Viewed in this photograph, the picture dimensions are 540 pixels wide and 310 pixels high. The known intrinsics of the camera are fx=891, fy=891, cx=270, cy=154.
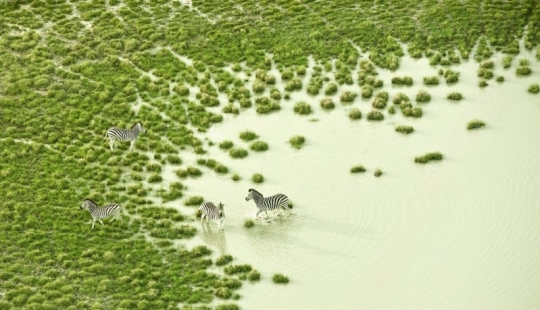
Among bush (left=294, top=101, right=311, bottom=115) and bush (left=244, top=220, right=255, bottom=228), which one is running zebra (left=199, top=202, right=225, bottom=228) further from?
bush (left=294, top=101, right=311, bottom=115)

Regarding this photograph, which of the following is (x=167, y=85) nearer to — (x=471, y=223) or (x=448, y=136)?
(x=448, y=136)

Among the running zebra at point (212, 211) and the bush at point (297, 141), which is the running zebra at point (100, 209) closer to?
the running zebra at point (212, 211)

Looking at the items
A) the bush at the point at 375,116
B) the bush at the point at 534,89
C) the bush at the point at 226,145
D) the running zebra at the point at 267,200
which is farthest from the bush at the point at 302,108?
the bush at the point at 534,89

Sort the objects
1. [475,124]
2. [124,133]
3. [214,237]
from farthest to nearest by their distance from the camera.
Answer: [475,124]
[124,133]
[214,237]

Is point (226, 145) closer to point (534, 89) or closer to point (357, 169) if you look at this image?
point (357, 169)

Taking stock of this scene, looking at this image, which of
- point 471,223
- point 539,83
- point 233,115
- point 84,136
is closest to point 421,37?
point 539,83

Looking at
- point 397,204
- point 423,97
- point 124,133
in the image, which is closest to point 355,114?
point 423,97
